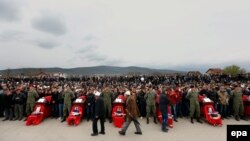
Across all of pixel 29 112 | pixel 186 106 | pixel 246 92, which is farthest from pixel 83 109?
pixel 246 92

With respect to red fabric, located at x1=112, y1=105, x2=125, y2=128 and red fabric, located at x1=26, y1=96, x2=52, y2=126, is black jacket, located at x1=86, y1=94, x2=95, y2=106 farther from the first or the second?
red fabric, located at x1=26, y1=96, x2=52, y2=126

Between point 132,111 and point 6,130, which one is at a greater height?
point 132,111

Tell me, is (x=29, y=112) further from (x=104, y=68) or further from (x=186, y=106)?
(x=104, y=68)

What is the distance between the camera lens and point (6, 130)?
10.7m

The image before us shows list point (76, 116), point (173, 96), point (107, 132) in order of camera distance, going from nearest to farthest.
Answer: point (107, 132)
point (76, 116)
point (173, 96)

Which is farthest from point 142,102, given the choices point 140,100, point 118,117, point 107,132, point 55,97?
point 55,97

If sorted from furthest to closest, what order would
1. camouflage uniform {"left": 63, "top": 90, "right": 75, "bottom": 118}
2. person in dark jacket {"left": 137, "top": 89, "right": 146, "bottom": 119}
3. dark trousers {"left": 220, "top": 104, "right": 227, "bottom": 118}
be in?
person in dark jacket {"left": 137, "top": 89, "right": 146, "bottom": 119}
dark trousers {"left": 220, "top": 104, "right": 227, "bottom": 118}
camouflage uniform {"left": 63, "top": 90, "right": 75, "bottom": 118}

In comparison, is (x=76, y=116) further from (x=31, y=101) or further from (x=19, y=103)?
(x=19, y=103)

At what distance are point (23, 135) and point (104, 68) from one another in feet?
316

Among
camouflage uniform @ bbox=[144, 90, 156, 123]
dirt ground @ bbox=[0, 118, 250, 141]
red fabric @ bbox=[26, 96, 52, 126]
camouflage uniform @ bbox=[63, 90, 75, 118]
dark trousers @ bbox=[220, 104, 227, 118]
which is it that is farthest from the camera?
dark trousers @ bbox=[220, 104, 227, 118]

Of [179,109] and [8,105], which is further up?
[8,105]

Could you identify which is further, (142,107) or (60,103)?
(142,107)

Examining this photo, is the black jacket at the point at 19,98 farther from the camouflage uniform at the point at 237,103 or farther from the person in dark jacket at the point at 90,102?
the camouflage uniform at the point at 237,103

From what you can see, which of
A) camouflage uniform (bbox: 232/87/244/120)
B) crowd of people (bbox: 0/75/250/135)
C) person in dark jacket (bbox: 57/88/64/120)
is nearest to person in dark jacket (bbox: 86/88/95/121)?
crowd of people (bbox: 0/75/250/135)
